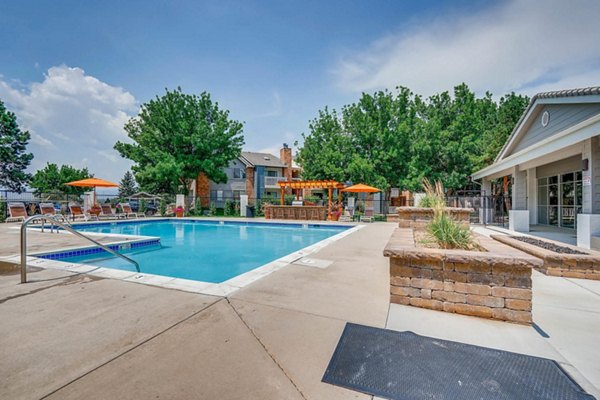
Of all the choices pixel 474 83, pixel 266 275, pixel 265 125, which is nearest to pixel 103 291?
pixel 266 275

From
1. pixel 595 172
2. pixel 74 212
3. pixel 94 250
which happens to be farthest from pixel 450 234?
pixel 74 212

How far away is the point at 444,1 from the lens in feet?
25.0

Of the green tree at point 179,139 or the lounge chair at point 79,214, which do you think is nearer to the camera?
the lounge chair at point 79,214

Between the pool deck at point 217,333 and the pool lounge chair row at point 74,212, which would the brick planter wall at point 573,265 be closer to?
the pool deck at point 217,333

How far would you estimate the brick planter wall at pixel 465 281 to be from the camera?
277 centimetres

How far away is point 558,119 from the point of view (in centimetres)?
882

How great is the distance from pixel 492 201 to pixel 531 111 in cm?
522

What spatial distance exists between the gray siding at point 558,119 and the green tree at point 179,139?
18.5 metres

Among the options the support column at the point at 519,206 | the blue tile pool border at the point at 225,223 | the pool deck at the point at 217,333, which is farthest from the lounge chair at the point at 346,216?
the pool deck at the point at 217,333

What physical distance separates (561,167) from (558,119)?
2.40 metres

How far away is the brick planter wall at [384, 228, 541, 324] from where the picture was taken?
2.77 metres

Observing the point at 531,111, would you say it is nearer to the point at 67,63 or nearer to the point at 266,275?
the point at 266,275

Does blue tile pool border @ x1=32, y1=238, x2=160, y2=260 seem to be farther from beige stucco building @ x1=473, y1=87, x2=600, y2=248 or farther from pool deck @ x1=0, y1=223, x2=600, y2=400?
beige stucco building @ x1=473, y1=87, x2=600, y2=248

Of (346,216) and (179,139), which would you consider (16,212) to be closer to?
(179,139)
